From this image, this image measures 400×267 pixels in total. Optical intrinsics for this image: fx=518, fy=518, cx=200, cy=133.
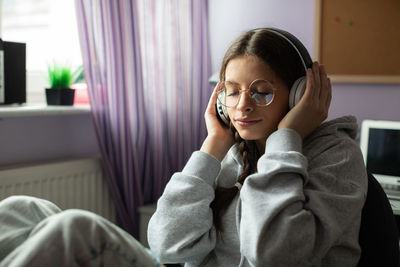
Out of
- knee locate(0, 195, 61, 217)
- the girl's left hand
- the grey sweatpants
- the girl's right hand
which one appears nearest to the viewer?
the grey sweatpants

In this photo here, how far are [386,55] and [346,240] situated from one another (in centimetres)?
147

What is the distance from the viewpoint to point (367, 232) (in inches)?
38.8

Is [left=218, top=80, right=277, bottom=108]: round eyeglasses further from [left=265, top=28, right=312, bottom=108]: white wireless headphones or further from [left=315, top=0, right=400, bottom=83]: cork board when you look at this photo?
[left=315, top=0, right=400, bottom=83]: cork board

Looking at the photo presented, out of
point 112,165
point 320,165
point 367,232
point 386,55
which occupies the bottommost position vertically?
point 112,165

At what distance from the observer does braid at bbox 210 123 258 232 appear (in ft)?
3.61

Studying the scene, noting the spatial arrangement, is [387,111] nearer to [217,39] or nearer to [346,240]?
[217,39]

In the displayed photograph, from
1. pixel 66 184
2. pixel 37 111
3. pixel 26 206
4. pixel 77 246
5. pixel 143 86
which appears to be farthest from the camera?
pixel 143 86

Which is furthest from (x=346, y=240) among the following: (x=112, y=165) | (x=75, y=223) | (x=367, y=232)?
(x=112, y=165)

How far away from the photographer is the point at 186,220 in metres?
1.04

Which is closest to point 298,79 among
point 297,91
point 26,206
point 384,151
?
point 297,91

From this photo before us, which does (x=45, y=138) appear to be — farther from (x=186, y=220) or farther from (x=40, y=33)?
(x=186, y=220)

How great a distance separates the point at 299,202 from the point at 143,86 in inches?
55.4

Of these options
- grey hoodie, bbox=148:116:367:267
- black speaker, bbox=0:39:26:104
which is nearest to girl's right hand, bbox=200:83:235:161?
grey hoodie, bbox=148:116:367:267

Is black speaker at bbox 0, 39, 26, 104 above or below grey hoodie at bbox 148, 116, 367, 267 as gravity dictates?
above
